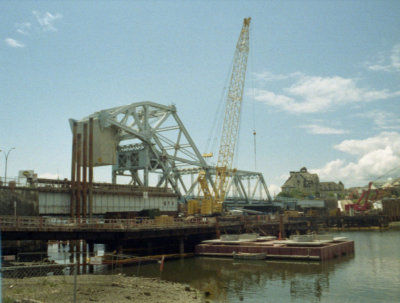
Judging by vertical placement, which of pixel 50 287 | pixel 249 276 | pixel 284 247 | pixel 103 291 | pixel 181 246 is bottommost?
pixel 249 276

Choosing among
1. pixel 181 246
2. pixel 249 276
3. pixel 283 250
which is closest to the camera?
pixel 249 276

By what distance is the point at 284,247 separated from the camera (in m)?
54.4

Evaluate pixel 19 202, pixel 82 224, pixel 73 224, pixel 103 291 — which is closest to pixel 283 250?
pixel 82 224

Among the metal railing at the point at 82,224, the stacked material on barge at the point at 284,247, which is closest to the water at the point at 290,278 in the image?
the stacked material on barge at the point at 284,247

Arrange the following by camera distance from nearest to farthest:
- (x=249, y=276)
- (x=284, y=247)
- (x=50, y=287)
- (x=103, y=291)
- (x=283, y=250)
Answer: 1. (x=50, y=287)
2. (x=103, y=291)
3. (x=249, y=276)
4. (x=283, y=250)
5. (x=284, y=247)

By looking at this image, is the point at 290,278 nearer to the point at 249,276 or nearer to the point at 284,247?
the point at 249,276

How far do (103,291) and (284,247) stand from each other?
1188 inches

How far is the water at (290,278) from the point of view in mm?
32562

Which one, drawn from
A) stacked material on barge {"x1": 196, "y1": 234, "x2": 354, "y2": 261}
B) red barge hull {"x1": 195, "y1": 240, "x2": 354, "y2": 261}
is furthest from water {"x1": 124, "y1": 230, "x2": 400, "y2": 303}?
stacked material on barge {"x1": 196, "y1": 234, "x2": 354, "y2": 261}

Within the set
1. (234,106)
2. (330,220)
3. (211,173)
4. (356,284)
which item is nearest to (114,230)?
(356,284)

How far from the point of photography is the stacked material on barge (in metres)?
52.2

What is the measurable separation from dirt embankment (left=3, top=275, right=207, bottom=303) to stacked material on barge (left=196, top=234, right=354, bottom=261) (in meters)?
21.7

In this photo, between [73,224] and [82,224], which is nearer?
[73,224]

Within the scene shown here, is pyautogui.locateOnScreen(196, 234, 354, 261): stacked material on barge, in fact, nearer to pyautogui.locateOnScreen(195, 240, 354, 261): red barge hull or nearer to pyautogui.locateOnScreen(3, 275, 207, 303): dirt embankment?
pyautogui.locateOnScreen(195, 240, 354, 261): red barge hull
